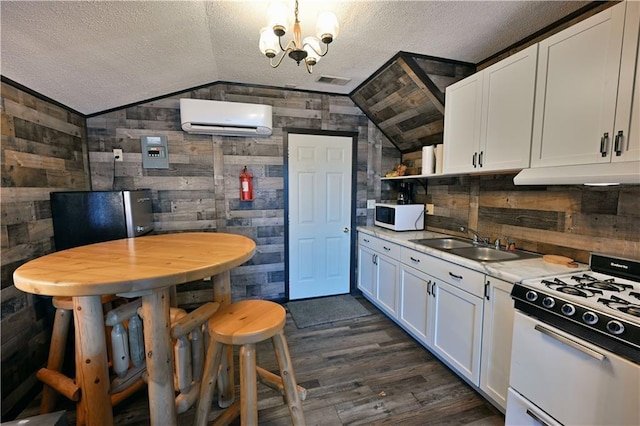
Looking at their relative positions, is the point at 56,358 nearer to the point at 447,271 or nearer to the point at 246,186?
the point at 246,186

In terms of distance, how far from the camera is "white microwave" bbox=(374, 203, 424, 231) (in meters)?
3.17

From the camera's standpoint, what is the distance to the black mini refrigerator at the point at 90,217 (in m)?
2.16

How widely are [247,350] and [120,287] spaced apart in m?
0.62

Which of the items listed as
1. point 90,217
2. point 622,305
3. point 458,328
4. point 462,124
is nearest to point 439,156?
point 462,124

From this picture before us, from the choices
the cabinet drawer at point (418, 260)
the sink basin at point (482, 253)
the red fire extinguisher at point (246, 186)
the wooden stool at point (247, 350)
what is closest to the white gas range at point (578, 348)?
the sink basin at point (482, 253)

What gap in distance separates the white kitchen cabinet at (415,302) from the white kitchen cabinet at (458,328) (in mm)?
79

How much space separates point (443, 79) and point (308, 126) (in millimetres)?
1521

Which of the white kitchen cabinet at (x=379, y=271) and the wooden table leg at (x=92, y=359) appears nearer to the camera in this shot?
the wooden table leg at (x=92, y=359)

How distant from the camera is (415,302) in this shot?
2.52 m

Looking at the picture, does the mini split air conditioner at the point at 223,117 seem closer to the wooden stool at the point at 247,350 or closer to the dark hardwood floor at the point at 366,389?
the wooden stool at the point at 247,350

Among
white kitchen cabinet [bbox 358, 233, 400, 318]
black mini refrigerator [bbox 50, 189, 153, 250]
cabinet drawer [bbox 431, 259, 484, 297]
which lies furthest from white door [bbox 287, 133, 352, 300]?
black mini refrigerator [bbox 50, 189, 153, 250]

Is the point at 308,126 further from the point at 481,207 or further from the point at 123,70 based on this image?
the point at 481,207

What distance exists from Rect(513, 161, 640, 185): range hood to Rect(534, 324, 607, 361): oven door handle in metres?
0.78

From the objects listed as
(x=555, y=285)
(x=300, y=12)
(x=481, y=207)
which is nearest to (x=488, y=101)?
(x=481, y=207)
